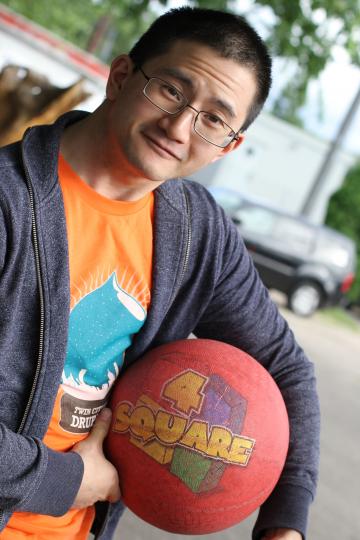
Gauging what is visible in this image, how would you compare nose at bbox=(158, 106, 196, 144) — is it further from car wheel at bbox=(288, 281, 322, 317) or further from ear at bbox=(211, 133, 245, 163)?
car wheel at bbox=(288, 281, 322, 317)

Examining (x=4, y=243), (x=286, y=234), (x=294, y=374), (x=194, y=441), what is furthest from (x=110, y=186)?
(x=286, y=234)

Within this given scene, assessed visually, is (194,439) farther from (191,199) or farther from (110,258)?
(191,199)

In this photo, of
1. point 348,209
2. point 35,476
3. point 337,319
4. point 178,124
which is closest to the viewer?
point 35,476

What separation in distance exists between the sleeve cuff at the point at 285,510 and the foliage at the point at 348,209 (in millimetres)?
16286

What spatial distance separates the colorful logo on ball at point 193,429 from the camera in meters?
1.86

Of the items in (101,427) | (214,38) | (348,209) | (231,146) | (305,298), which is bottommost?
(305,298)

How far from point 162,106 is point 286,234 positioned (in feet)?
37.0

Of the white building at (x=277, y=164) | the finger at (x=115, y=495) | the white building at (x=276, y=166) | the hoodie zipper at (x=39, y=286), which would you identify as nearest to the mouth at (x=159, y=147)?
the hoodie zipper at (x=39, y=286)

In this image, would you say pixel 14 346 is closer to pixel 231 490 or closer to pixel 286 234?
pixel 231 490

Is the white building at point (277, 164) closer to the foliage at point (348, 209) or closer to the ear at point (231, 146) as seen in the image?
the foliage at point (348, 209)

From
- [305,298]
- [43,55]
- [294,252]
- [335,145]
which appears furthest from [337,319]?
[43,55]

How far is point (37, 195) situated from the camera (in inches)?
66.7

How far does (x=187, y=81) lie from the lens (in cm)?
184

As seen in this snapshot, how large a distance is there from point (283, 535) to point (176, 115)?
1.28m
